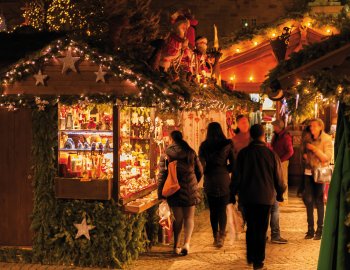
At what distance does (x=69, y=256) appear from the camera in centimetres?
795

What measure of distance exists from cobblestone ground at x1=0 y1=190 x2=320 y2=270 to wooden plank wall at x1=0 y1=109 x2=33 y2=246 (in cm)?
49

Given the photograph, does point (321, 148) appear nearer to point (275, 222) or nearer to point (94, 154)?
point (275, 222)

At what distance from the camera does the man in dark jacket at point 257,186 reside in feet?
23.9

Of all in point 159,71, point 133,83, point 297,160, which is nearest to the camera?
point 133,83

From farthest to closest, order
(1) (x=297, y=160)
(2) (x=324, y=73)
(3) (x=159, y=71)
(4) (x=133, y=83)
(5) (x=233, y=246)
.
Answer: (1) (x=297, y=160)
(5) (x=233, y=246)
(3) (x=159, y=71)
(4) (x=133, y=83)
(2) (x=324, y=73)

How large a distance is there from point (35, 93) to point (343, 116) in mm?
4356

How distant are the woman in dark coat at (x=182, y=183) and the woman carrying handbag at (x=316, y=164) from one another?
200 cm

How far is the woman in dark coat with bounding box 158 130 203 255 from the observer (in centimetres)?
834

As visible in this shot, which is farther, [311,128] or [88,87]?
[311,128]

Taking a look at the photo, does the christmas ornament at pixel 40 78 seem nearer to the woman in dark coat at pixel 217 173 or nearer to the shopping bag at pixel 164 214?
the shopping bag at pixel 164 214

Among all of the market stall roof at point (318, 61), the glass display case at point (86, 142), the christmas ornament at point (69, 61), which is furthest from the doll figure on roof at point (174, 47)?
the market stall roof at point (318, 61)

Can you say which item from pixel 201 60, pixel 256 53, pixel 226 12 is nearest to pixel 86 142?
pixel 201 60

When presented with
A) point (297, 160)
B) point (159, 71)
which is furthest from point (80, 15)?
point (297, 160)

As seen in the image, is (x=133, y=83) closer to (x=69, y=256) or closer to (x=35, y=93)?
(x=35, y=93)
